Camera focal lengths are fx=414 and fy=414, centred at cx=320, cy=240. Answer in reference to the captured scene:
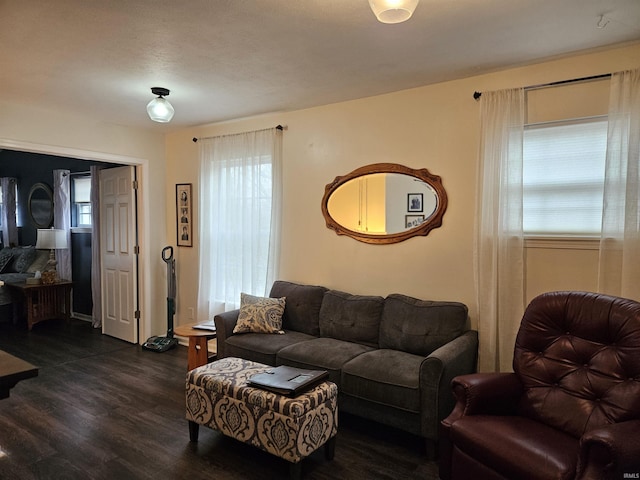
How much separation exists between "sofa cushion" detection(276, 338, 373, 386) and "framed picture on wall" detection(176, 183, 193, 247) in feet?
7.76

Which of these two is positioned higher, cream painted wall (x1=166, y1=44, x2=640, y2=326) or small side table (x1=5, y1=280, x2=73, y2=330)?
cream painted wall (x1=166, y1=44, x2=640, y2=326)

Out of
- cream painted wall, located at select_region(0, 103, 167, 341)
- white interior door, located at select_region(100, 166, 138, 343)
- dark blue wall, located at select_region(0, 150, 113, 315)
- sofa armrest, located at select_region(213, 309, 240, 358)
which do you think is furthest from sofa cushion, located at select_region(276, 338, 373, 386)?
dark blue wall, located at select_region(0, 150, 113, 315)

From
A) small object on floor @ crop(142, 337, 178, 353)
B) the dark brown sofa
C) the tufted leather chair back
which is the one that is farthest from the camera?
small object on floor @ crop(142, 337, 178, 353)

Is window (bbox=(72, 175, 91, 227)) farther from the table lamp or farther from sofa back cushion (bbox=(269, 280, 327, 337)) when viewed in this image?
sofa back cushion (bbox=(269, 280, 327, 337))

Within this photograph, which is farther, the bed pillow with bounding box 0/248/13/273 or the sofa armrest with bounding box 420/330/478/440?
the bed pillow with bounding box 0/248/13/273

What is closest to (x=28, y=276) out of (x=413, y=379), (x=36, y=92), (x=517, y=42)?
(x=36, y=92)

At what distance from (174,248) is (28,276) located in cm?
268

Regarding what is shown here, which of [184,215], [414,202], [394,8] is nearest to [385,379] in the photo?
[414,202]

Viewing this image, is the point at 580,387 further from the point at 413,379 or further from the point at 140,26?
the point at 140,26

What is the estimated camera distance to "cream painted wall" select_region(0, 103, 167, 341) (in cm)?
392

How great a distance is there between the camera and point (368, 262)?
3.71 metres

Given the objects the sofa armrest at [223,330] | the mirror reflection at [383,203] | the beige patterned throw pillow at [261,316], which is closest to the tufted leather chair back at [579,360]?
the mirror reflection at [383,203]

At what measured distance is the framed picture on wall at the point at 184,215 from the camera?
4.99 meters

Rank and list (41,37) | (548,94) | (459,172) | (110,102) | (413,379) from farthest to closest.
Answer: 1. (110,102)
2. (459,172)
3. (548,94)
4. (413,379)
5. (41,37)
